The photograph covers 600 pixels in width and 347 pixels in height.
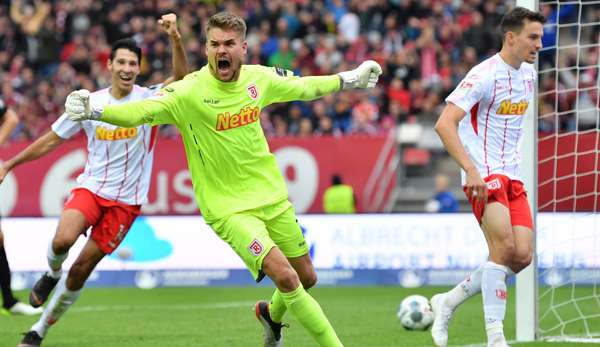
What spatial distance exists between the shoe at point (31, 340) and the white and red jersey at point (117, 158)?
138 cm

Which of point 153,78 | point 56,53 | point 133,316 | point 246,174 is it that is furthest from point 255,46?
point 246,174

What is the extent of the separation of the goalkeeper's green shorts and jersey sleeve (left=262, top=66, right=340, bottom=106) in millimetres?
792

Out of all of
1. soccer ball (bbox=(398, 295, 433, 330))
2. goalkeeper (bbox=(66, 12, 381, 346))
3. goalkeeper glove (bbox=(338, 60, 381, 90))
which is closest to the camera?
goalkeeper (bbox=(66, 12, 381, 346))

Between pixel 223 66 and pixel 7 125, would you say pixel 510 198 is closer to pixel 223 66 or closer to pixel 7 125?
pixel 223 66

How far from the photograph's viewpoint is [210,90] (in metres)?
8.50

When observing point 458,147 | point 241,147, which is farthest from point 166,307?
point 458,147

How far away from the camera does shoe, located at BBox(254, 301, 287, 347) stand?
937 cm

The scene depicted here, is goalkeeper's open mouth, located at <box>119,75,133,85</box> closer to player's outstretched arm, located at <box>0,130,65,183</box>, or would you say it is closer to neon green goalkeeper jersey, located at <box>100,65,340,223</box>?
player's outstretched arm, located at <box>0,130,65,183</box>

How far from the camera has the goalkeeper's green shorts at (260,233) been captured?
8.29m

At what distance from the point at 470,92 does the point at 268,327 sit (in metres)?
2.45

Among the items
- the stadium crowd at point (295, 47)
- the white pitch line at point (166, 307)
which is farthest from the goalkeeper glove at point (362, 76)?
the stadium crowd at point (295, 47)

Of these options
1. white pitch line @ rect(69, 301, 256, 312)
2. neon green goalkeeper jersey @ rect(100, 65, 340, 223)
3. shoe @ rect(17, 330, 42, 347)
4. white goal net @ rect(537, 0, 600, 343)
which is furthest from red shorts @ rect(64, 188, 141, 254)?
white pitch line @ rect(69, 301, 256, 312)

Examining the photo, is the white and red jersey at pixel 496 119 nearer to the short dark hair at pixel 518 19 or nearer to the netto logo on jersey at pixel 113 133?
the short dark hair at pixel 518 19

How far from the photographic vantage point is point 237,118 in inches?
336
